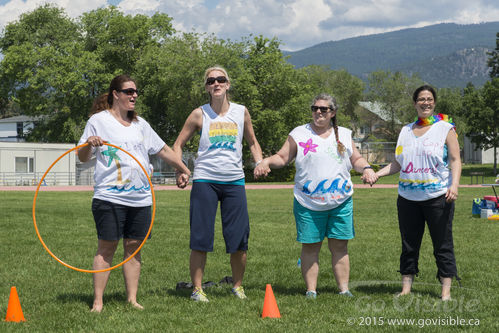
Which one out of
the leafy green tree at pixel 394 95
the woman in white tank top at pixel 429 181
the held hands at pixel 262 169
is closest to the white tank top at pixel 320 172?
the held hands at pixel 262 169

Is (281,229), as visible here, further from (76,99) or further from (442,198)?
(76,99)

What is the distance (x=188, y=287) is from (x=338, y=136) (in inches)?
94.2

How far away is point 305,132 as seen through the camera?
6090 mm

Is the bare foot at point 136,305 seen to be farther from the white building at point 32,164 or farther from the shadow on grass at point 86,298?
the white building at point 32,164

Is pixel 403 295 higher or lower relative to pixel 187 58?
lower

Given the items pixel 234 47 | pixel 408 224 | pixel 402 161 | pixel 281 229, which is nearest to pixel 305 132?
pixel 402 161

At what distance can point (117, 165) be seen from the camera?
5.38 metres

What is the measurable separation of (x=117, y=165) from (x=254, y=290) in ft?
7.25

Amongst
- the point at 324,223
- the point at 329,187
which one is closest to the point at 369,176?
the point at 329,187

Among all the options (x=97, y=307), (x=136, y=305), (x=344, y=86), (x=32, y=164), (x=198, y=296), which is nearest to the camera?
(x=97, y=307)

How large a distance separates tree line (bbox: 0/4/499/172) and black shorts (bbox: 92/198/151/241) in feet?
126

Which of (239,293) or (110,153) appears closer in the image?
(110,153)

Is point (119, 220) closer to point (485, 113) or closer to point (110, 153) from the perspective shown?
point (110, 153)

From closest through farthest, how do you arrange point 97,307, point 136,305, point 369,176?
1. point 97,307
2. point 136,305
3. point 369,176
